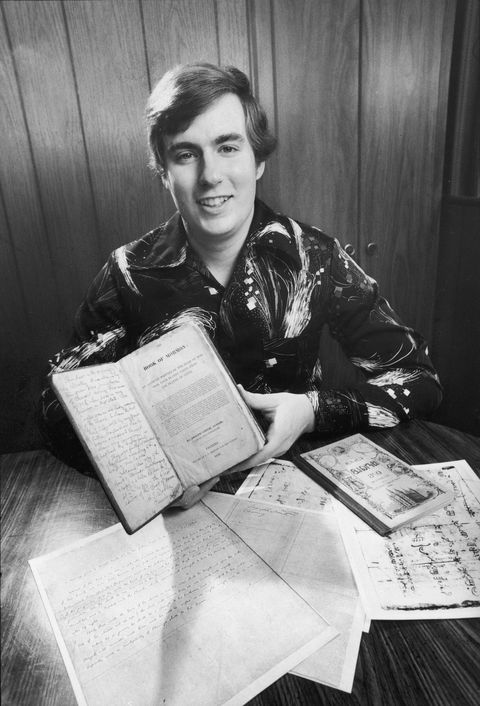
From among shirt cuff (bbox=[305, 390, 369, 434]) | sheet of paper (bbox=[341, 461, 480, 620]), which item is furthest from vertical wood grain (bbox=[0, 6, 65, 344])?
sheet of paper (bbox=[341, 461, 480, 620])

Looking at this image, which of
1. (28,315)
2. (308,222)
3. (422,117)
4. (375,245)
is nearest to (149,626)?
(28,315)

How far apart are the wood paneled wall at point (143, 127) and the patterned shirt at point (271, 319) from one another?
0.05 metres

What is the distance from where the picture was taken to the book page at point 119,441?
81 cm

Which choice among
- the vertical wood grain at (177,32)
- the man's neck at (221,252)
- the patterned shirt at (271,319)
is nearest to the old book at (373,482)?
the patterned shirt at (271,319)

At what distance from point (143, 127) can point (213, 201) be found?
214 mm

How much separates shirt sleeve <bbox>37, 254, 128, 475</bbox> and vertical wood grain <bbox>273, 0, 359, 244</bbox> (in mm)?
480

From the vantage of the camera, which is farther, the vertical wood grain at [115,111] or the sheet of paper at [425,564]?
the vertical wood grain at [115,111]

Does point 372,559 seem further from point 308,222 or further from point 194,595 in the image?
point 308,222

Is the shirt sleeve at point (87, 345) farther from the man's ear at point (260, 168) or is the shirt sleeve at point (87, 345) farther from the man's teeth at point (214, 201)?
the man's ear at point (260, 168)

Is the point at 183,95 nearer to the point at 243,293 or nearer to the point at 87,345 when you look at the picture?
the point at 243,293

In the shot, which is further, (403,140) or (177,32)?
(403,140)

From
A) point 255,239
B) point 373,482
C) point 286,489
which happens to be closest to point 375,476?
point 373,482

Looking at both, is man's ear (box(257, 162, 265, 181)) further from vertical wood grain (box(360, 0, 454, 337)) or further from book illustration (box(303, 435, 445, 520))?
book illustration (box(303, 435, 445, 520))

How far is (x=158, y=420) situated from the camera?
92 cm
